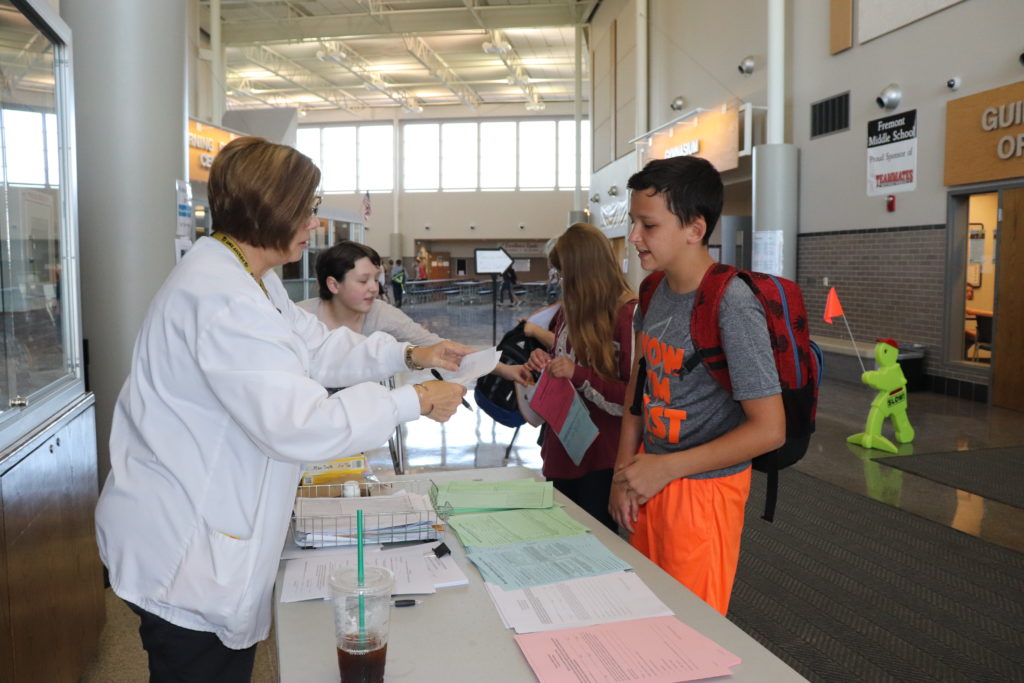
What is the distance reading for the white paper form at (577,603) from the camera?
137cm

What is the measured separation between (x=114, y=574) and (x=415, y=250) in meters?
29.9

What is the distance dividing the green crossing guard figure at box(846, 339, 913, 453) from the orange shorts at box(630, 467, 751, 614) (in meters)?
4.49

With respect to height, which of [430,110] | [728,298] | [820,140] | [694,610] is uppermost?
[430,110]

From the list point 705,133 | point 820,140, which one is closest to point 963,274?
point 820,140

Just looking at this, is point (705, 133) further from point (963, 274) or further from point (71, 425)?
point (71, 425)

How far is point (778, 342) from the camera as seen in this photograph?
5.72 ft

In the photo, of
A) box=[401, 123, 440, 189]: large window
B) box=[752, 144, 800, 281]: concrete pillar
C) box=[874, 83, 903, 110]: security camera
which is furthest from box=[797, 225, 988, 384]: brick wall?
box=[401, 123, 440, 189]: large window

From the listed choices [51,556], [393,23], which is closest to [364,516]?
[51,556]

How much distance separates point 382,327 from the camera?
13.9 feet

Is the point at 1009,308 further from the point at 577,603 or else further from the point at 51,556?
the point at 51,556

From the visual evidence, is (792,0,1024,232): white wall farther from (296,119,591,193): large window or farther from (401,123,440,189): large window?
(401,123,440,189): large window

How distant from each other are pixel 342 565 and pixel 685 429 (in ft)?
2.72

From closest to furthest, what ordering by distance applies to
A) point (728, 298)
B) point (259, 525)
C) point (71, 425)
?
point (259, 525), point (728, 298), point (71, 425)

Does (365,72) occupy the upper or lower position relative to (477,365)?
upper
